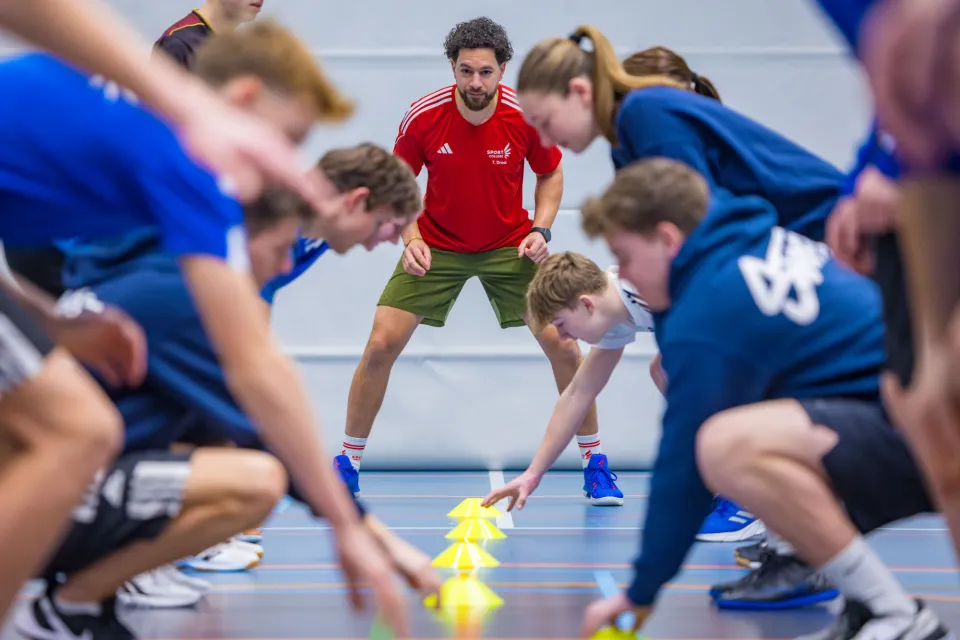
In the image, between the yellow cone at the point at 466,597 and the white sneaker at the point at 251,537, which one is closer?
the yellow cone at the point at 466,597

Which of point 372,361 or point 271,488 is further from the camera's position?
point 372,361

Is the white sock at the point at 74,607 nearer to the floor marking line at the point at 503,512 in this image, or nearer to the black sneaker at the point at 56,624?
the black sneaker at the point at 56,624

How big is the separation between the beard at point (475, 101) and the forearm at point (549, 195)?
0.47m

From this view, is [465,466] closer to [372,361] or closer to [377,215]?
[372,361]

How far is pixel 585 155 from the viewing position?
5.82 m

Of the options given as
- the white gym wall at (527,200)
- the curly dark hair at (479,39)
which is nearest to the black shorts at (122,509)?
the curly dark hair at (479,39)

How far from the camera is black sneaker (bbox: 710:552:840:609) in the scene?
2.71m

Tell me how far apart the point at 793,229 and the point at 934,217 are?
1790mm

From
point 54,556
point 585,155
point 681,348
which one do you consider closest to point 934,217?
point 681,348

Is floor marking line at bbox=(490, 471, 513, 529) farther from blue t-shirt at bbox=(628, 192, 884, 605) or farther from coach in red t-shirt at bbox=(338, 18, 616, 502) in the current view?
blue t-shirt at bbox=(628, 192, 884, 605)

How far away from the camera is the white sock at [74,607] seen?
6.89 ft

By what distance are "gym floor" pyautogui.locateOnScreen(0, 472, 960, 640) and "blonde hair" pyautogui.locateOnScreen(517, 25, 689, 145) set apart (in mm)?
1286

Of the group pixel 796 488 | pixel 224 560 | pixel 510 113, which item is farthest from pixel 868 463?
pixel 510 113

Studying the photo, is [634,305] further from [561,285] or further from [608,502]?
[608,502]
